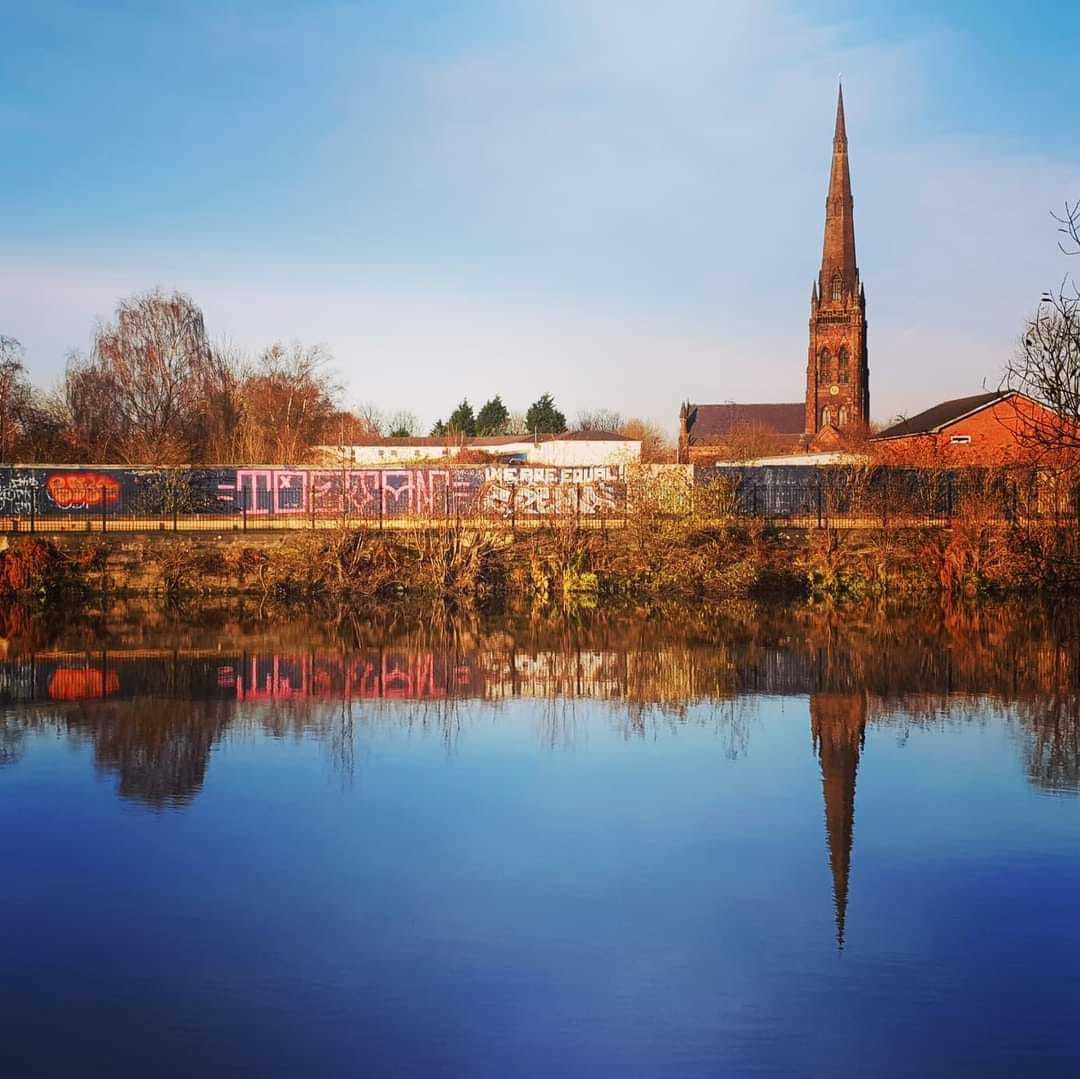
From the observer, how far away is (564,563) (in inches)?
1155

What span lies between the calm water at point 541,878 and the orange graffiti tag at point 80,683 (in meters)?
0.14

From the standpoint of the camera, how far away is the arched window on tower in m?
96.6

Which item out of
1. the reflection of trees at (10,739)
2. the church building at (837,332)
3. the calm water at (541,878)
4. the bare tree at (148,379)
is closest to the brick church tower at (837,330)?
the church building at (837,332)

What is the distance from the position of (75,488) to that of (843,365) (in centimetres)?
7371

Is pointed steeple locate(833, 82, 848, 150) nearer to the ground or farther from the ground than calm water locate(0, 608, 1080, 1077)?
farther from the ground

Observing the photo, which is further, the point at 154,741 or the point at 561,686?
the point at 561,686

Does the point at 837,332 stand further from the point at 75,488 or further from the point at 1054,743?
the point at 1054,743

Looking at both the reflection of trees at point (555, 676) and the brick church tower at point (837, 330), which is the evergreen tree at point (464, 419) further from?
the reflection of trees at point (555, 676)

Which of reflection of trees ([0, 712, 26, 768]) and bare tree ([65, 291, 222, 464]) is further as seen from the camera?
bare tree ([65, 291, 222, 464])

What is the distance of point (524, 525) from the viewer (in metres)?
30.6

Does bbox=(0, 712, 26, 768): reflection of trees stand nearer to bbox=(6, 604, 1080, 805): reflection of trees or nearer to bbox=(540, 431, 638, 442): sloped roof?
bbox=(6, 604, 1080, 805): reflection of trees

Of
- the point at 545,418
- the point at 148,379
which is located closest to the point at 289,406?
the point at 148,379

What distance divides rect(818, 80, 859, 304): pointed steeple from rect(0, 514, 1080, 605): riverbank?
72411 mm

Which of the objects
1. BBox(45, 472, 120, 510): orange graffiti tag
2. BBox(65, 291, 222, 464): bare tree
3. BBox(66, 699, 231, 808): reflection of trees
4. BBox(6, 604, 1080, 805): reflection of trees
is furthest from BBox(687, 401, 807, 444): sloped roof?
BBox(66, 699, 231, 808): reflection of trees
